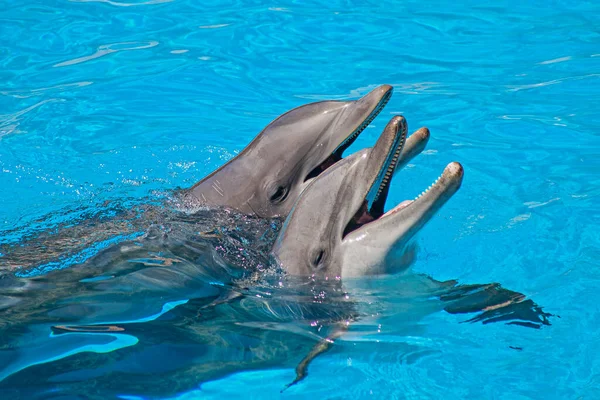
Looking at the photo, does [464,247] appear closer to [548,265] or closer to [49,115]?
[548,265]

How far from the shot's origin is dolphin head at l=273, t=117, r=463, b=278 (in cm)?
529

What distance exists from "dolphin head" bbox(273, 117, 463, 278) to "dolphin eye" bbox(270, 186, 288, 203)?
1.08 meters

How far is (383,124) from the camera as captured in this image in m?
10.2

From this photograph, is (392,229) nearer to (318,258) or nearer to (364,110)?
(318,258)

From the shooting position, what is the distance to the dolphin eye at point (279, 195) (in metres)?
7.09

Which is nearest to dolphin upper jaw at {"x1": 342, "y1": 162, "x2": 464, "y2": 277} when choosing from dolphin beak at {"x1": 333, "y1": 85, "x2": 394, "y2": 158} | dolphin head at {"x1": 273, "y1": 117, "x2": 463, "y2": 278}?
dolphin head at {"x1": 273, "y1": 117, "x2": 463, "y2": 278}

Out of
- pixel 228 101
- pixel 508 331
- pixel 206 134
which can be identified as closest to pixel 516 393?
pixel 508 331

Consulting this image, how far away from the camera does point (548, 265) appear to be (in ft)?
22.6

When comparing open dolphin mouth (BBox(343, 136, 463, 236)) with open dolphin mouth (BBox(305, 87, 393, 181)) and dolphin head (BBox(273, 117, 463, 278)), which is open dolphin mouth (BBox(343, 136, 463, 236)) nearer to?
dolphin head (BBox(273, 117, 463, 278))

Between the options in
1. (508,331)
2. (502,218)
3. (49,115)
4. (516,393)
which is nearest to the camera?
(516,393)

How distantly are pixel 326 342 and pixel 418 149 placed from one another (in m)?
1.68

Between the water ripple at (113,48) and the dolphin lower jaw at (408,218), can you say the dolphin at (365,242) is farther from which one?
the water ripple at (113,48)

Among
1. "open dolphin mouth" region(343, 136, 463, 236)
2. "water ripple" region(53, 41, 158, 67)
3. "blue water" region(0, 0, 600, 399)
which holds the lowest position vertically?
"blue water" region(0, 0, 600, 399)

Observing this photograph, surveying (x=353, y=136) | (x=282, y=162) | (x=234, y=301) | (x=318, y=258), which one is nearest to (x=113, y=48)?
(x=282, y=162)
